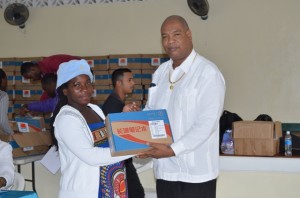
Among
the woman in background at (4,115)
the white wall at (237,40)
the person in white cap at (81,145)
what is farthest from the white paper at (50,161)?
the white wall at (237,40)

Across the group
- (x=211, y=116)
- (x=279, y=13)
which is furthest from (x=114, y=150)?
(x=279, y=13)

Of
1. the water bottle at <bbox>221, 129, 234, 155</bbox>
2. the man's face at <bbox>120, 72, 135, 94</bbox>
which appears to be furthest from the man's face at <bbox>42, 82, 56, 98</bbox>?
the water bottle at <bbox>221, 129, 234, 155</bbox>

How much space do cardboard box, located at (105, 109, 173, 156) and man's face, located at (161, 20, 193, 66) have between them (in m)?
0.31

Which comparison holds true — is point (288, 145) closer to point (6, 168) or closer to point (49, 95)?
point (6, 168)

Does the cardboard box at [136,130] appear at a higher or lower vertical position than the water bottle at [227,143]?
higher

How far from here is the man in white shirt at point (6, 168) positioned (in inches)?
99.2

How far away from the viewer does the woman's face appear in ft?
8.31

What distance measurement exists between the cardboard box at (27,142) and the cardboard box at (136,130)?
86.9 inches

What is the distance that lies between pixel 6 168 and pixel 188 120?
101 centimetres

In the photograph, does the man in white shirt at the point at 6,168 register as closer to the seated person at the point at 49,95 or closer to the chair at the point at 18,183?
the chair at the point at 18,183

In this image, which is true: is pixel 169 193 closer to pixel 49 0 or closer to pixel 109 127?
pixel 109 127

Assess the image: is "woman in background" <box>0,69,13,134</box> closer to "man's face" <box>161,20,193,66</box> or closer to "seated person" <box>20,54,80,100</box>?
"seated person" <box>20,54,80,100</box>

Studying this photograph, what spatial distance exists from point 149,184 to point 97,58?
7.53 ft

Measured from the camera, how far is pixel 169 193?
2.59 metres
